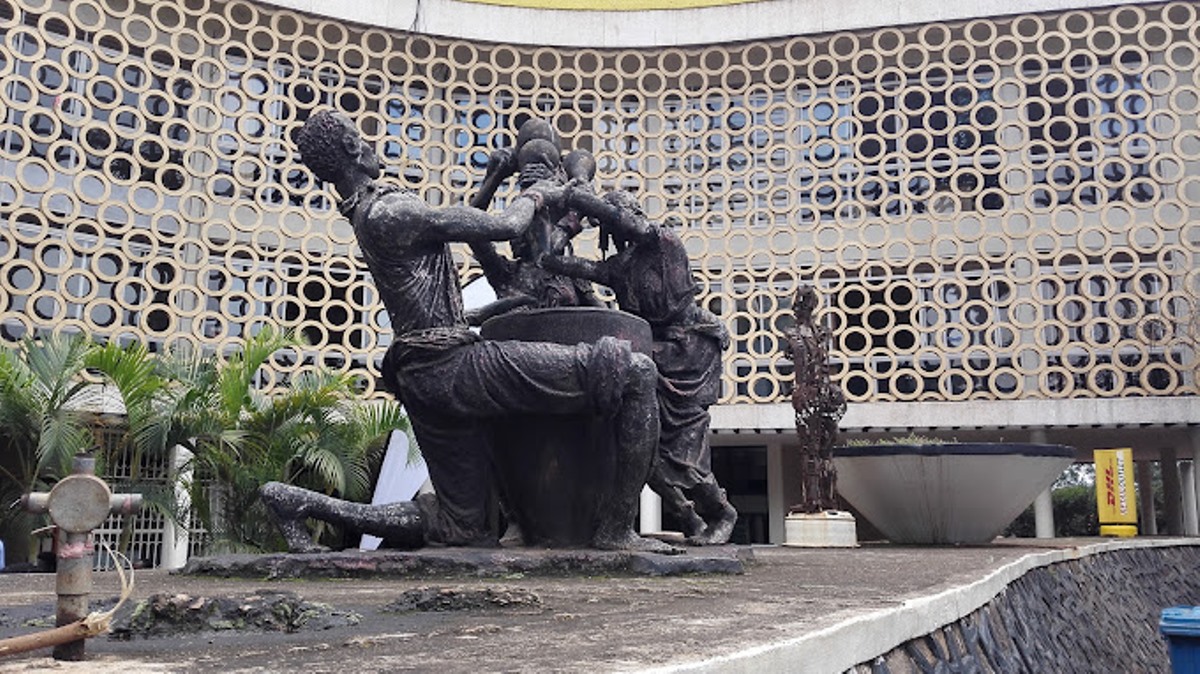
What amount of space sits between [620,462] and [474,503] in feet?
2.42

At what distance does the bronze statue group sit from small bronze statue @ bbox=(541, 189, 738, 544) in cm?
1

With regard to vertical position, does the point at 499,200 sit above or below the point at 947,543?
above

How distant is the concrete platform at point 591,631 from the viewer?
177 cm

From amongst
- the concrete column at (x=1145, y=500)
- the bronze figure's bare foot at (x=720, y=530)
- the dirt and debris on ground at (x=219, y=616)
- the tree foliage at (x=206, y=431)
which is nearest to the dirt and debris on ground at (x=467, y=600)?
the dirt and debris on ground at (x=219, y=616)

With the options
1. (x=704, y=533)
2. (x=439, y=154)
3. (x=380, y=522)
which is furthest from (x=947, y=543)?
(x=439, y=154)

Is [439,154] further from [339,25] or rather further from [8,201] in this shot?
[8,201]

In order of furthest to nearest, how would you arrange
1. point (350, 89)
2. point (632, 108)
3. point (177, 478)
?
point (632, 108), point (350, 89), point (177, 478)

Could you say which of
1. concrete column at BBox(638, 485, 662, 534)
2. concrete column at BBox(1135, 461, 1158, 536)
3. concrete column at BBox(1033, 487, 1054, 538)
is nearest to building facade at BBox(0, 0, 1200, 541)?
concrete column at BBox(1033, 487, 1054, 538)

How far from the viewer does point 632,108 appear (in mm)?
22344

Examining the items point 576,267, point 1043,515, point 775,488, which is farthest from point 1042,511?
point 576,267

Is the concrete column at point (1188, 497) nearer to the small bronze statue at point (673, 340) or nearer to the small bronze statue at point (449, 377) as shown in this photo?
the small bronze statue at point (673, 340)

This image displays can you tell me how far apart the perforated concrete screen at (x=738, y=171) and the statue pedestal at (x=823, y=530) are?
8.59 metres

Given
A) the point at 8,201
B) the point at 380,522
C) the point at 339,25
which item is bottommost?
the point at 380,522

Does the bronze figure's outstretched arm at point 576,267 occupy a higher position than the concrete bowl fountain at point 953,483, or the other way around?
the bronze figure's outstretched arm at point 576,267
